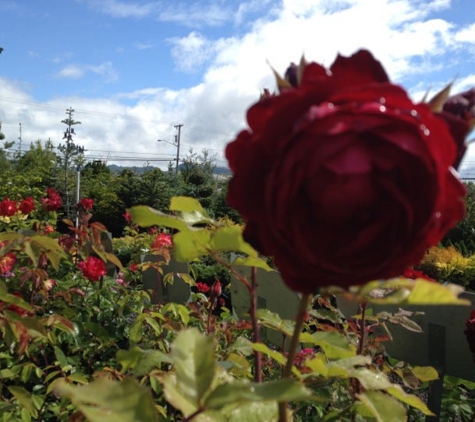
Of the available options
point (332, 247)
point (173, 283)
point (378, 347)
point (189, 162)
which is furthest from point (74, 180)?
point (332, 247)

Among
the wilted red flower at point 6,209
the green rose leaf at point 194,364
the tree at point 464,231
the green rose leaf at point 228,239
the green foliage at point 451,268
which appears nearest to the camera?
the green rose leaf at point 194,364

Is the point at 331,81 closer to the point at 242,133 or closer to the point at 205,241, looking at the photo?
the point at 242,133

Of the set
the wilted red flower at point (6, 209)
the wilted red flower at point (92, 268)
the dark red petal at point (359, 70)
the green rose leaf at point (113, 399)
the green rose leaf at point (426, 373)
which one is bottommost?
the green rose leaf at point (426, 373)

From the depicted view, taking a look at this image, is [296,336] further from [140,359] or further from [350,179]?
[140,359]

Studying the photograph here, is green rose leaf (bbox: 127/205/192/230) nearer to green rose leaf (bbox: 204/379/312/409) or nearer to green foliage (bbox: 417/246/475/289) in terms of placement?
green rose leaf (bbox: 204/379/312/409)

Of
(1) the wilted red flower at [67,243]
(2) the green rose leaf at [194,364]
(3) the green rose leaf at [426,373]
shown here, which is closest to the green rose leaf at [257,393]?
(2) the green rose leaf at [194,364]

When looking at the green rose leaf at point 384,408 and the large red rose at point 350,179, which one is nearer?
the large red rose at point 350,179

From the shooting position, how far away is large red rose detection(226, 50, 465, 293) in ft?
1.06

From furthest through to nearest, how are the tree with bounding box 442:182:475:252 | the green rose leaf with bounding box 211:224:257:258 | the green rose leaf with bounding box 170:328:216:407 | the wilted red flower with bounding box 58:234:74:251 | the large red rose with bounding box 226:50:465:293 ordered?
1. the tree with bounding box 442:182:475:252
2. the wilted red flower with bounding box 58:234:74:251
3. the green rose leaf with bounding box 211:224:257:258
4. the green rose leaf with bounding box 170:328:216:407
5. the large red rose with bounding box 226:50:465:293

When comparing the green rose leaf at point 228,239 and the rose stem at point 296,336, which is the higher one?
the green rose leaf at point 228,239

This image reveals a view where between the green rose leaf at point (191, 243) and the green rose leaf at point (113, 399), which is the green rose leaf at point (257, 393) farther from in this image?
the green rose leaf at point (191, 243)

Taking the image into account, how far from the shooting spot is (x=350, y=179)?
33cm

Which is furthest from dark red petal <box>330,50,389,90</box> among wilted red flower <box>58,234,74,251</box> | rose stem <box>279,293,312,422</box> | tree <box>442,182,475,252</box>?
tree <box>442,182,475,252</box>

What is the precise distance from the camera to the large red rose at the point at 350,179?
1.06 feet
